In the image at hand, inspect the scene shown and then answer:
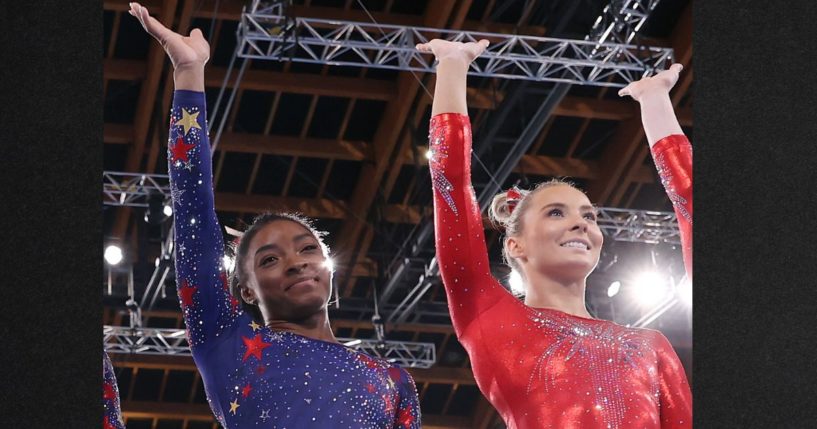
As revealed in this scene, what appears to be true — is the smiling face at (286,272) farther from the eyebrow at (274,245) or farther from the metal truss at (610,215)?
the metal truss at (610,215)

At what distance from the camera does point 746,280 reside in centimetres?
141

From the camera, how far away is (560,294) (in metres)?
2.47

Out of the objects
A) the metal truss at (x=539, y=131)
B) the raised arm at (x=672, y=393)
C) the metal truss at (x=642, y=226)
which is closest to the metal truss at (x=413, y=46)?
the metal truss at (x=539, y=131)

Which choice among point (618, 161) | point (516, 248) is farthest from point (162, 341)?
point (516, 248)

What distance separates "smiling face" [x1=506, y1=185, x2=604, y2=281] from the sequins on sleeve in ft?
1.94

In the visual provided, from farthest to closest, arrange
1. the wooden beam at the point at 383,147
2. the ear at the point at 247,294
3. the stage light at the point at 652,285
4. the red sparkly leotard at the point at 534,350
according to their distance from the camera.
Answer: the stage light at the point at 652,285
the wooden beam at the point at 383,147
the ear at the point at 247,294
the red sparkly leotard at the point at 534,350

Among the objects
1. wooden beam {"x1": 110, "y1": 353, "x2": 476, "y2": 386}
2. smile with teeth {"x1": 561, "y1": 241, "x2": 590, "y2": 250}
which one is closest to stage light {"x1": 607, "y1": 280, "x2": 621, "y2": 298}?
wooden beam {"x1": 110, "y1": 353, "x2": 476, "y2": 386}

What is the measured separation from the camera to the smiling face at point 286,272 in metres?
2.32

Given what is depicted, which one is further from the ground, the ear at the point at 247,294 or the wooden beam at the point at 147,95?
the wooden beam at the point at 147,95

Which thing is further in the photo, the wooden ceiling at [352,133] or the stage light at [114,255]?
the stage light at [114,255]

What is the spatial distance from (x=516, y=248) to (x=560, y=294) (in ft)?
0.46

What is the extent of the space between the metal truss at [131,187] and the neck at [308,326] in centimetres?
638

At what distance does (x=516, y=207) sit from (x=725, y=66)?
47.4 inches

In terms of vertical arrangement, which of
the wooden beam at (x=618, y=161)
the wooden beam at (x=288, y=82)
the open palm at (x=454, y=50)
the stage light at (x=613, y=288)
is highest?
the wooden beam at (x=618, y=161)
